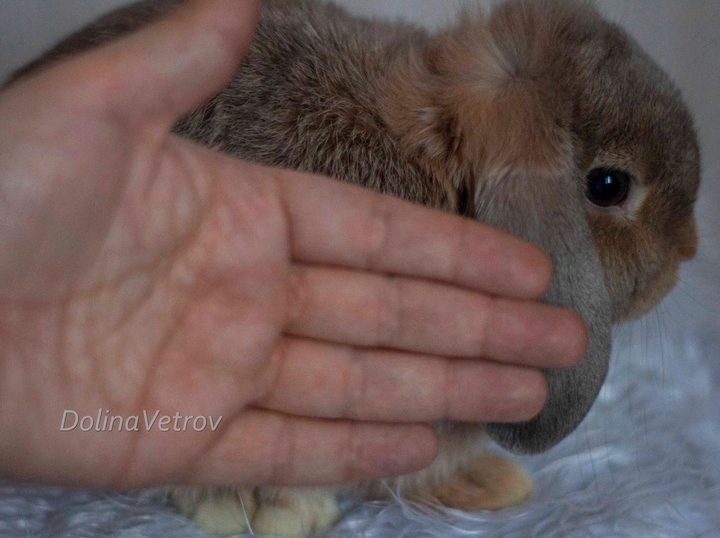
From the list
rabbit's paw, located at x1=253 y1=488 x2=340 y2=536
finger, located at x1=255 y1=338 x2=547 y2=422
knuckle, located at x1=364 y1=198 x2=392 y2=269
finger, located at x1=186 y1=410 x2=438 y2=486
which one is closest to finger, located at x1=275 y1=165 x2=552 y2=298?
knuckle, located at x1=364 y1=198 x2=392 y2=269

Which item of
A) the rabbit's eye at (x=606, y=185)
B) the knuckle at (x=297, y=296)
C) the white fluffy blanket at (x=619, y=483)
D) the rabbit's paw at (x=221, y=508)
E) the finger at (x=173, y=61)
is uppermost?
the finger at (x=173, y=61)

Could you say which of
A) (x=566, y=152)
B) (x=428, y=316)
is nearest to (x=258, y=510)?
(x=428, y=316)

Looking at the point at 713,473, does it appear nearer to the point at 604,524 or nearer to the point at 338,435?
the point at 604,524

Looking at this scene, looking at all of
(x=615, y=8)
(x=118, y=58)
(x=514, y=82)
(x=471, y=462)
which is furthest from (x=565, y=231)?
(x=615, y=8)

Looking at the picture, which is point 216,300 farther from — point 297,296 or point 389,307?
point 389,307

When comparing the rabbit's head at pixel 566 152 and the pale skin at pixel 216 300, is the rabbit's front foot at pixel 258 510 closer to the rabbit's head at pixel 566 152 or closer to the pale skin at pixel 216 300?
the pale skin at pixel 216 300

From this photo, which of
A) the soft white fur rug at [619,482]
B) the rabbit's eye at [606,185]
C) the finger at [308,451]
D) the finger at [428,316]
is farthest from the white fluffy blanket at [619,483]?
the rabbit's eye at [606,185]
